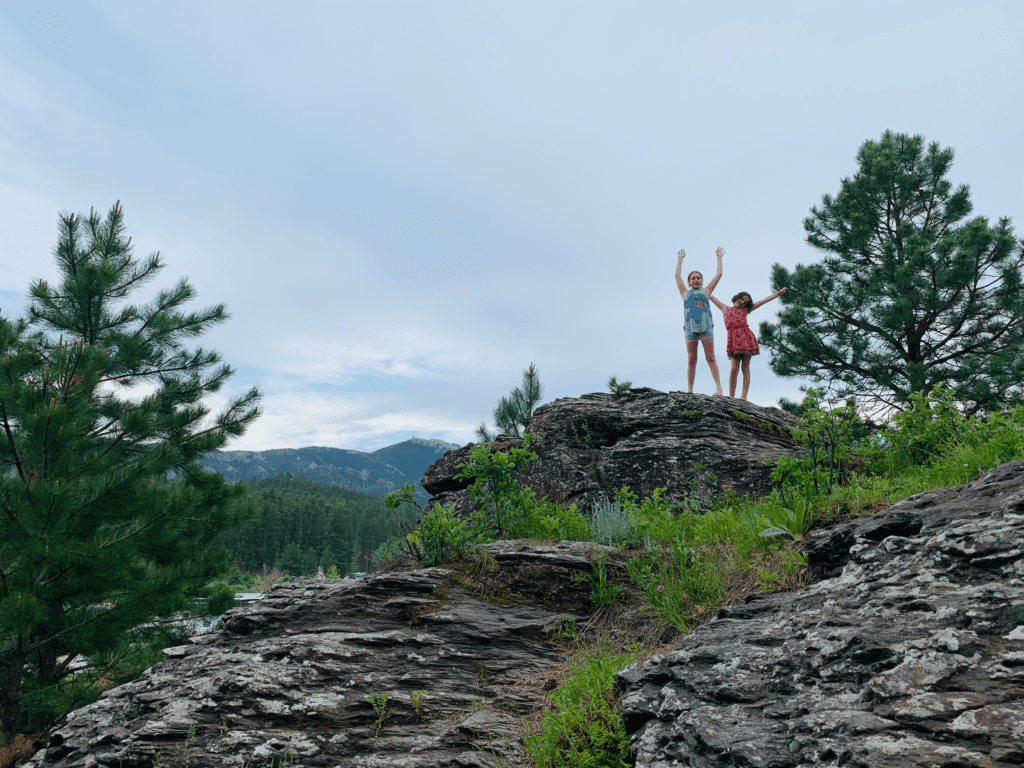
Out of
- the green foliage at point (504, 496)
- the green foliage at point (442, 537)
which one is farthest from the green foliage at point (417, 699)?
the green foliage at point (504, 496)

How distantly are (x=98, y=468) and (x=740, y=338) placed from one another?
10174 millimetres

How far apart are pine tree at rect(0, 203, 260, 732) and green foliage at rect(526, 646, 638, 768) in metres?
6.07

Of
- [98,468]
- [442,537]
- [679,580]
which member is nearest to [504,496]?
[442,537]

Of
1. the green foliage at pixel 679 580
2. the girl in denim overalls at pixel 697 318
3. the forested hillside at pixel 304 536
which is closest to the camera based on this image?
the green foliage at pixel 679 580

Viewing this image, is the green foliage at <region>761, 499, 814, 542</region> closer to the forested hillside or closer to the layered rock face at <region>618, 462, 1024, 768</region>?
the layered rock face at <region>618, 462, 1024, 768</region>

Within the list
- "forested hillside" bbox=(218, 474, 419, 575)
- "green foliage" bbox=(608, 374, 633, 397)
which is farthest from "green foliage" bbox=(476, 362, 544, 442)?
"forested hillside" bbox=(218, 474, 419, 575)

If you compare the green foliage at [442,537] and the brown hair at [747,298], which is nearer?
the green foliage at [442,537]

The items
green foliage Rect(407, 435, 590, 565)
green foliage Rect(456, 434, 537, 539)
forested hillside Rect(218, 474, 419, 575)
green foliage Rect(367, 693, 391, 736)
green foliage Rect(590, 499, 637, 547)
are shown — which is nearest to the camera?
green foliage Rect(367, 693, 391, 736)

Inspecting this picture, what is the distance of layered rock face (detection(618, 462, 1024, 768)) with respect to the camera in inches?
72.2

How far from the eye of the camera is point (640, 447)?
7664 millimetres

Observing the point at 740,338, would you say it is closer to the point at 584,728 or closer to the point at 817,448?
the point at 817,448

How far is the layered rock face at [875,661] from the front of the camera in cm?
183

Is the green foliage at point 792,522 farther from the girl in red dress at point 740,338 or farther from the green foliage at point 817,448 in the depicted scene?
the girl in red dress at point 740,338

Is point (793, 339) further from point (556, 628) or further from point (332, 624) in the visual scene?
point (332, 624)
